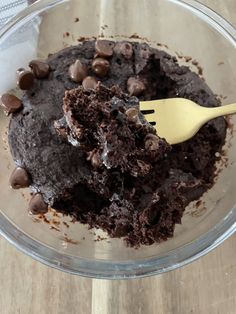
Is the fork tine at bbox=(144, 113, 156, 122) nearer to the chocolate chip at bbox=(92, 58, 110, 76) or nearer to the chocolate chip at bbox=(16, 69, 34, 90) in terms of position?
the chocolate chip at bbox=(92, 58, 110, 76)

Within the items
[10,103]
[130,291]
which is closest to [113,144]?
[10,103]

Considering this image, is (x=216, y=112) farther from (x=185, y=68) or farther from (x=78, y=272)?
(x=78, y=272)

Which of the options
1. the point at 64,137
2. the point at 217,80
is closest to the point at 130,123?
the point at 64,137

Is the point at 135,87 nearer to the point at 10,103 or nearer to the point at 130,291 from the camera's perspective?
the point at 10,103

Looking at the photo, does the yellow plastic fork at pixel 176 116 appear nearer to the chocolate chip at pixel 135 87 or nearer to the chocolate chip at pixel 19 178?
the chocolate chip at pixel 135 87

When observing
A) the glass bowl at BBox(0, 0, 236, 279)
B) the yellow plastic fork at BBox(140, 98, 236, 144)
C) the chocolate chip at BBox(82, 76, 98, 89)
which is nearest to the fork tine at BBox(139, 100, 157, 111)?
the yellow plastic fork at BBox(140, 98, 236, 144)
